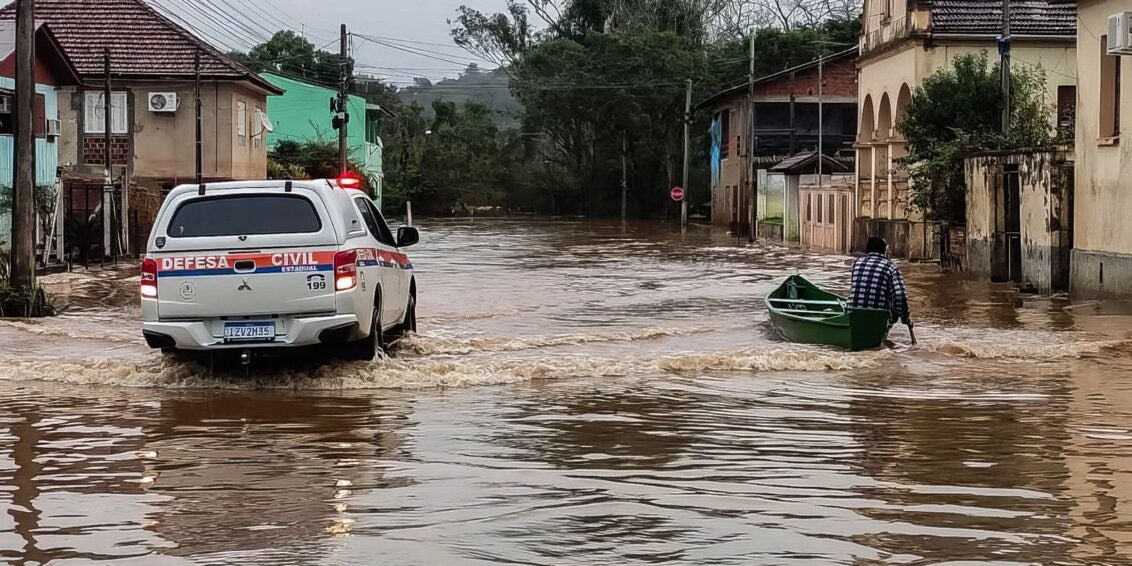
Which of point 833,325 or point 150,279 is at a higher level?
point 150,279

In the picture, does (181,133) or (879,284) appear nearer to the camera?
(879,284)

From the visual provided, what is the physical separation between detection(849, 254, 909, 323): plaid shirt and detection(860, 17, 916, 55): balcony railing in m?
23.2

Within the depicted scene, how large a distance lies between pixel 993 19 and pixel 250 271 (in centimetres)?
3082

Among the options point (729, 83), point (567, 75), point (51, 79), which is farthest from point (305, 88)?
point (51, 79)

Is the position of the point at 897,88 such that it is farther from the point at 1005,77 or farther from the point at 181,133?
the point at 181,133

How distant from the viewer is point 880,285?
17359 mm

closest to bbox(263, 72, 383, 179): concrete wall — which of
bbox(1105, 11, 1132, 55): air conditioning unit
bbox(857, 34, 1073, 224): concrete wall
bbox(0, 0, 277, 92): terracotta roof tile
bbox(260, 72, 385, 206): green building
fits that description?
bbox(260, 72, 385, 206): green building

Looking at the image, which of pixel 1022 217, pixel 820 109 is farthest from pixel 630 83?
pixel 1022 217

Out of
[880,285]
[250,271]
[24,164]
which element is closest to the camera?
[250,271]

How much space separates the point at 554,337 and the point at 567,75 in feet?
199

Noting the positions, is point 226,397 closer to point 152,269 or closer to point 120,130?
point 152,269

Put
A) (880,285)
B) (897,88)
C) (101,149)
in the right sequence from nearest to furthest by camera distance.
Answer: (880,285)
(897,88)
(101,149)

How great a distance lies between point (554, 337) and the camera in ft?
63.0

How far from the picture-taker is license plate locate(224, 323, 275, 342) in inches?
532
